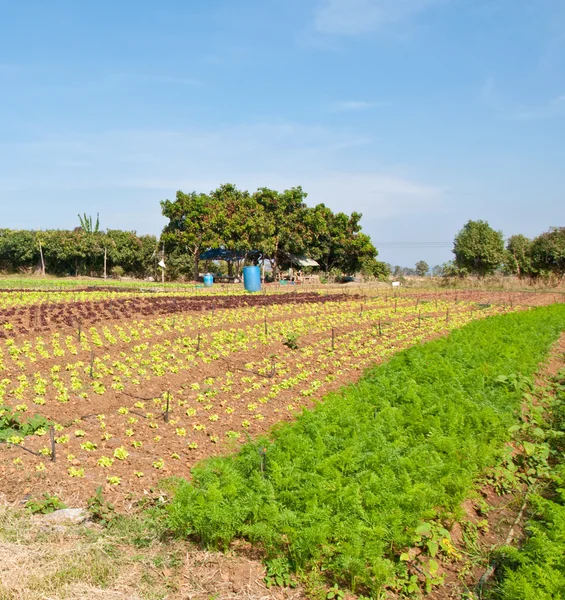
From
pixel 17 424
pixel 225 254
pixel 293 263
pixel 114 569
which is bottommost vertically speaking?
pixel 114 569

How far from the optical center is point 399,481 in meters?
4.58

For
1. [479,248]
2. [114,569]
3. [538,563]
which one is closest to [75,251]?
[479,248]

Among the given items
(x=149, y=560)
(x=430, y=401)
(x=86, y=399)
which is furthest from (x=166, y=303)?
(x=149, y=560)

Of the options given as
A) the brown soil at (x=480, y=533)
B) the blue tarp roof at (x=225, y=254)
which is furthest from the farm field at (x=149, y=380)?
the blue tarp roof at (x=225, y=254)

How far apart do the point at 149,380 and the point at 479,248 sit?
1485 inches

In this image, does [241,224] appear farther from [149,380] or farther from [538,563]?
[538,563]

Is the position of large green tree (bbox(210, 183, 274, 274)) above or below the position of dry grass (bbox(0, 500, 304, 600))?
above

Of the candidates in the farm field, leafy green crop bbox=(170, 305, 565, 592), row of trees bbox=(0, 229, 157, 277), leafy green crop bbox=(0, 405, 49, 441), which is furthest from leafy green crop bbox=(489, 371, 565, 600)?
row of trees bbox=(0, 229, 157, 277)

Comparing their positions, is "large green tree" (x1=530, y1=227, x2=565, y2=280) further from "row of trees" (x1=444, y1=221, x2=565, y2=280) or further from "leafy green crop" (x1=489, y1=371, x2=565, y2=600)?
"leafy green crop" (x1=489, y1=371, x2=565, y2=600)

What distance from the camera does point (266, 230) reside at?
40.3 meters

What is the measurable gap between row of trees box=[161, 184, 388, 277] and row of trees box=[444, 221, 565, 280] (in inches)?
272

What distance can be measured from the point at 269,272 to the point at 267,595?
47.5 meters

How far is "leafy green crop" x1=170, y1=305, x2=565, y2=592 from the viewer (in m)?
3.90

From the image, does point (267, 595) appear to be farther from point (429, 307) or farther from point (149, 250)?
point (149, 250)
